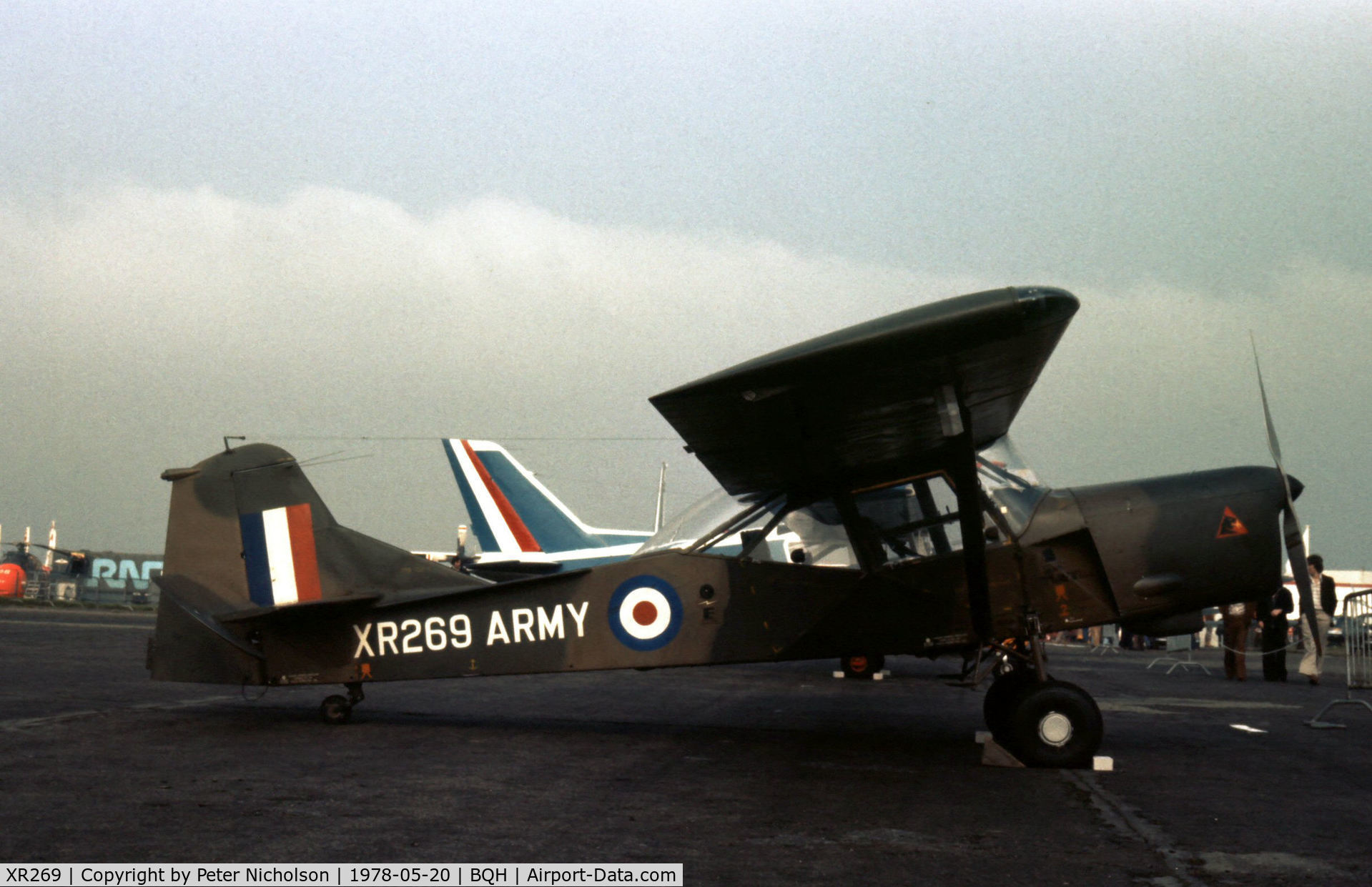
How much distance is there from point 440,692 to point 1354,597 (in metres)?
11.2

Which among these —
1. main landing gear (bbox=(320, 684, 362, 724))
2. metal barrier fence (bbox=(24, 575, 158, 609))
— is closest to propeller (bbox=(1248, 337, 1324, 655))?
main landing gear (bbox=(320, 684, 362, 724))

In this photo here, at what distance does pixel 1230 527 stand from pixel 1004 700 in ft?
5.91

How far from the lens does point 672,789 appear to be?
5.74 meters

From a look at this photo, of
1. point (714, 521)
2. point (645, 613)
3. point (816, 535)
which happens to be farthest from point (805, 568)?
point (645, 613)

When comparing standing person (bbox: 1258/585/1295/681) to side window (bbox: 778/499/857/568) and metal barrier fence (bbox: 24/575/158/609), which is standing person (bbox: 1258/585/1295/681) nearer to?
side window (bbox: 778/499/857/568)

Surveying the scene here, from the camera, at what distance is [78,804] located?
482 cm

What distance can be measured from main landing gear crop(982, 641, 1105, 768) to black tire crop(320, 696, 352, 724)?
4574 mm

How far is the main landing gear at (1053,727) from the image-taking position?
6699mm

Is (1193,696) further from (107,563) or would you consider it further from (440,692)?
(107,563)

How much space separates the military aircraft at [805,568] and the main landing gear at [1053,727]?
0.01m

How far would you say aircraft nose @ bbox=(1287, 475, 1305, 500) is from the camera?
7.40 meters

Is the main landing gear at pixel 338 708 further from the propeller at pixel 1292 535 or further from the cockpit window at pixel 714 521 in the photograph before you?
the propeller at pixel 1292 535

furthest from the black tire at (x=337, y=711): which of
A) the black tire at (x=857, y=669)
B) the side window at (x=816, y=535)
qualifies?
the black tire at (x=857, y=669)

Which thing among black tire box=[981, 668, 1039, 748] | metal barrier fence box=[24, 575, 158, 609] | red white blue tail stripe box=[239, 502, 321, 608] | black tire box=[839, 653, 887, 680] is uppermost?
red white blue tail stripe box=[239, 502, 321, 608]
